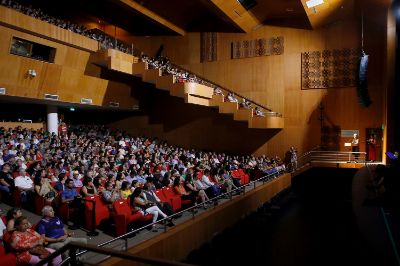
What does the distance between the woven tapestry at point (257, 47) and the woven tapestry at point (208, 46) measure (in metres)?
0.83

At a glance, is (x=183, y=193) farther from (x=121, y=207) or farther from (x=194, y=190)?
(x=121, y=207)

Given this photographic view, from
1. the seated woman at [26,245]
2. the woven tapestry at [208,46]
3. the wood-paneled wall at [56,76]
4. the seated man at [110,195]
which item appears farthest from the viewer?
the woven tapestry at [208,46]

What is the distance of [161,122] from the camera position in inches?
612

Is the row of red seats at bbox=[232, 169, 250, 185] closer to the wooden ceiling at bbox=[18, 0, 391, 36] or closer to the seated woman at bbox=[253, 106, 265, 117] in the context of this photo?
the seated woman at bbox=[253, 106, 265, 117]

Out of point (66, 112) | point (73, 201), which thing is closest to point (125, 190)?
point (73, 201)

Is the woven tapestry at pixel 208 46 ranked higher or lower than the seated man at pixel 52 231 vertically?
higher

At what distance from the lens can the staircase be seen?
11.5 m

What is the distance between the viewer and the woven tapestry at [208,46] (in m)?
14.7

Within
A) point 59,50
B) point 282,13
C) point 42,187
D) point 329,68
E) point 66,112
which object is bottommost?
point 42,187

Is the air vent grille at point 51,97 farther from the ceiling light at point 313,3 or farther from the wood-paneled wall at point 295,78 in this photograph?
the ceiling light at point 313,3

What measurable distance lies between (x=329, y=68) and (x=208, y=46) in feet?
16.2

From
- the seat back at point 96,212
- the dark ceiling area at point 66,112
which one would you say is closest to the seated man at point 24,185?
the seat back at point 96,212

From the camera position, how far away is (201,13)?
14.4 meters

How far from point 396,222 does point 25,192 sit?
17.6ft
